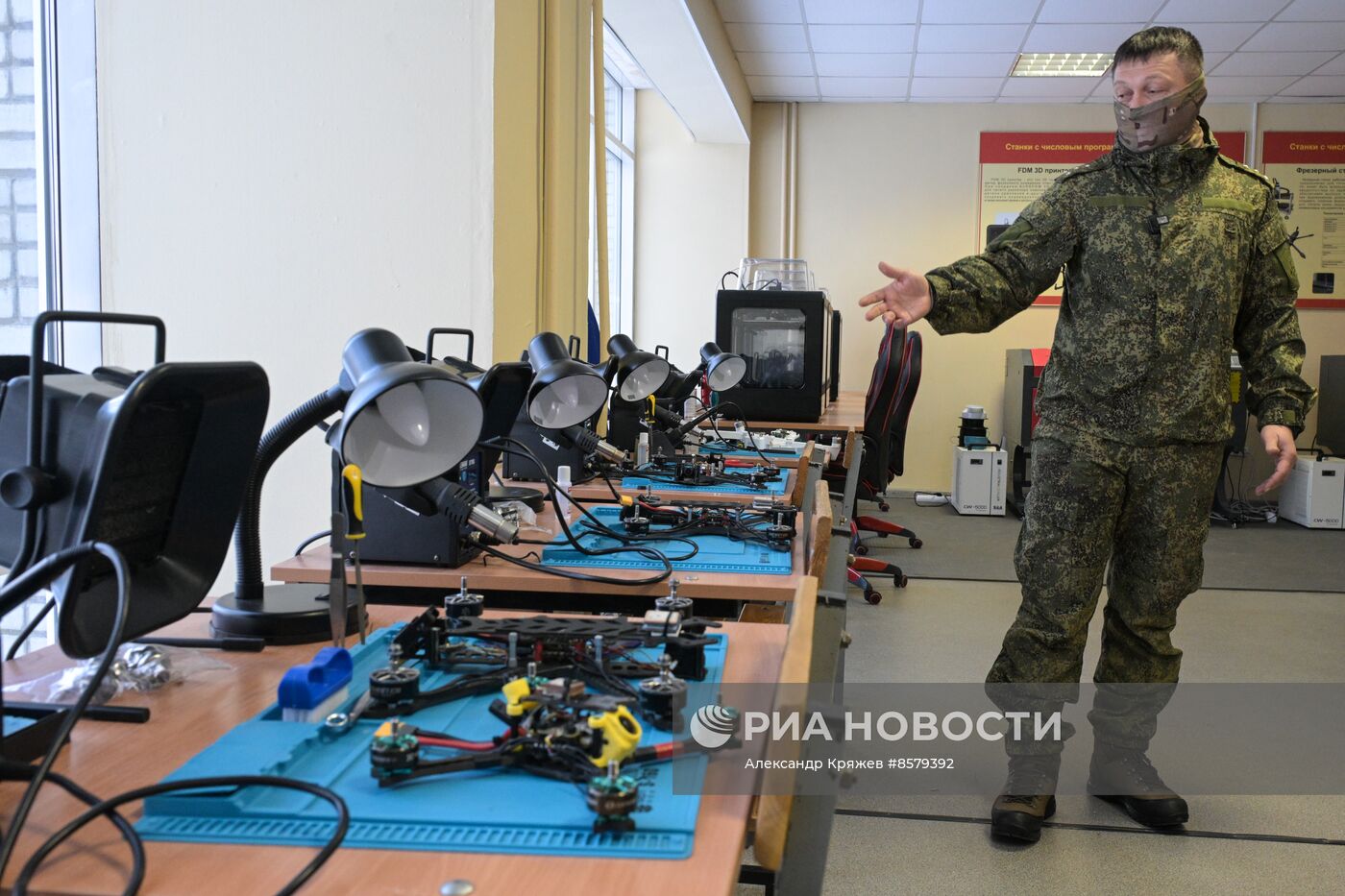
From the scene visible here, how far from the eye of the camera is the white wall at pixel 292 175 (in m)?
2.38

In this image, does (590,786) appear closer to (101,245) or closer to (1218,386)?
(1218,386)

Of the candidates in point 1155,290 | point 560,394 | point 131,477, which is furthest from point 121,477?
point 1155,290

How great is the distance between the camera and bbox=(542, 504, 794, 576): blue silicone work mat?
1725 millimetres

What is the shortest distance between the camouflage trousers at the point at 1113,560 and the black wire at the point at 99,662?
5.82ft

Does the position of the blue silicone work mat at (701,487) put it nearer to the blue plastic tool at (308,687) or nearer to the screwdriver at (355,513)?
the screwdriver at (355,513)

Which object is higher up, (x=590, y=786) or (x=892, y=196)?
(x=892, y=196)

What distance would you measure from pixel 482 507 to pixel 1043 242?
54.5 inches

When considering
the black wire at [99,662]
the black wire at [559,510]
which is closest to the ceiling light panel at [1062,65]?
the black wire at [559,510]

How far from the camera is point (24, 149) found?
2223 mm

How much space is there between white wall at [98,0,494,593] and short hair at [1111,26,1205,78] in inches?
53.1

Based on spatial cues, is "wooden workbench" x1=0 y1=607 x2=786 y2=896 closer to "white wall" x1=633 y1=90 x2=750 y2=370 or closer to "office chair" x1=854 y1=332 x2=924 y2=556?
"office chair" x1=854 y1=332 x2=924 y2=556

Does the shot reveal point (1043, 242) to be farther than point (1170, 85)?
Yes

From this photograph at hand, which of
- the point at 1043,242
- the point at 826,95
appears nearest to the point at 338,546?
the point at 1043,242

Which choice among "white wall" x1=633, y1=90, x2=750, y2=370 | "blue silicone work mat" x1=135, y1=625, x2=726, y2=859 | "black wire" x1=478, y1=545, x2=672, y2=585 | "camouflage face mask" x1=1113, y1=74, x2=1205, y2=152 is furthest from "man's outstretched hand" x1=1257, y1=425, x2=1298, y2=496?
"white wall" x1=633, y1=90, x2=750, y2=370
